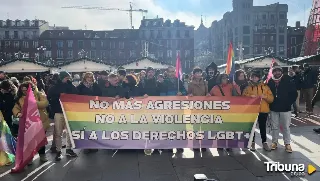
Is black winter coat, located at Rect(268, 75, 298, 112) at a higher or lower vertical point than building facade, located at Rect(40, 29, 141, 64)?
lower

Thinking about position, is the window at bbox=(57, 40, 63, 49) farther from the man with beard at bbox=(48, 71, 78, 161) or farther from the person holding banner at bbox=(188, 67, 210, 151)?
the person holding banner at bbox=(188, 67, 210, 151)

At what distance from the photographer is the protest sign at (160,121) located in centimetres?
733

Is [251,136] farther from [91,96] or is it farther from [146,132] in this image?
[91,96]

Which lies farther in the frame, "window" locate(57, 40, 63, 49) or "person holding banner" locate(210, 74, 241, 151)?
"window" locate(57, 40, 63, 49)

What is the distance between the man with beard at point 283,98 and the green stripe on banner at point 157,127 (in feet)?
2.56

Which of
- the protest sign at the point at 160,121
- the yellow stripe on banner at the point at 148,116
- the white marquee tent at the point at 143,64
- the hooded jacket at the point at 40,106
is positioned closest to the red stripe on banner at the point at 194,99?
the protest sign at the point at 160,121

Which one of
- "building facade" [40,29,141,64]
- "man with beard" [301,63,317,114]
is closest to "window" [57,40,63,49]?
"building facade" [40,29,141,64]

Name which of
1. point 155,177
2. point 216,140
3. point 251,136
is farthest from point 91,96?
point 251,136

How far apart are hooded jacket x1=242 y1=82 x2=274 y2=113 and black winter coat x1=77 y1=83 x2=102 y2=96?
137 inches

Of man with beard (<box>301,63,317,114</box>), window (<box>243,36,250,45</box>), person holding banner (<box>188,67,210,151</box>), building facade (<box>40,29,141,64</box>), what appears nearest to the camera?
person holding banner (<box>188,67,210,151</box>)

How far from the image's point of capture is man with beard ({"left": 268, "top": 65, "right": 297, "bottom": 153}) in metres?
7.46

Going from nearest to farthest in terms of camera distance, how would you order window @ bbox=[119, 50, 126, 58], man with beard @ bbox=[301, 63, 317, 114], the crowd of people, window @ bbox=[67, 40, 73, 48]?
1. the crowd of people
2. man with beard @ bbox=[301, 63, 317, 114]
3. window @ bbox=[67, 40, 73, 48]
4. window @ bbox=[119, 50, 126, 58]

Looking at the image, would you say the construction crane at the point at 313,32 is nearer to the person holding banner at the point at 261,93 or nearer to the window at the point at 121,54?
the person holding banner at the point at 261,93

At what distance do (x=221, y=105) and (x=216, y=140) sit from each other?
0.79m
